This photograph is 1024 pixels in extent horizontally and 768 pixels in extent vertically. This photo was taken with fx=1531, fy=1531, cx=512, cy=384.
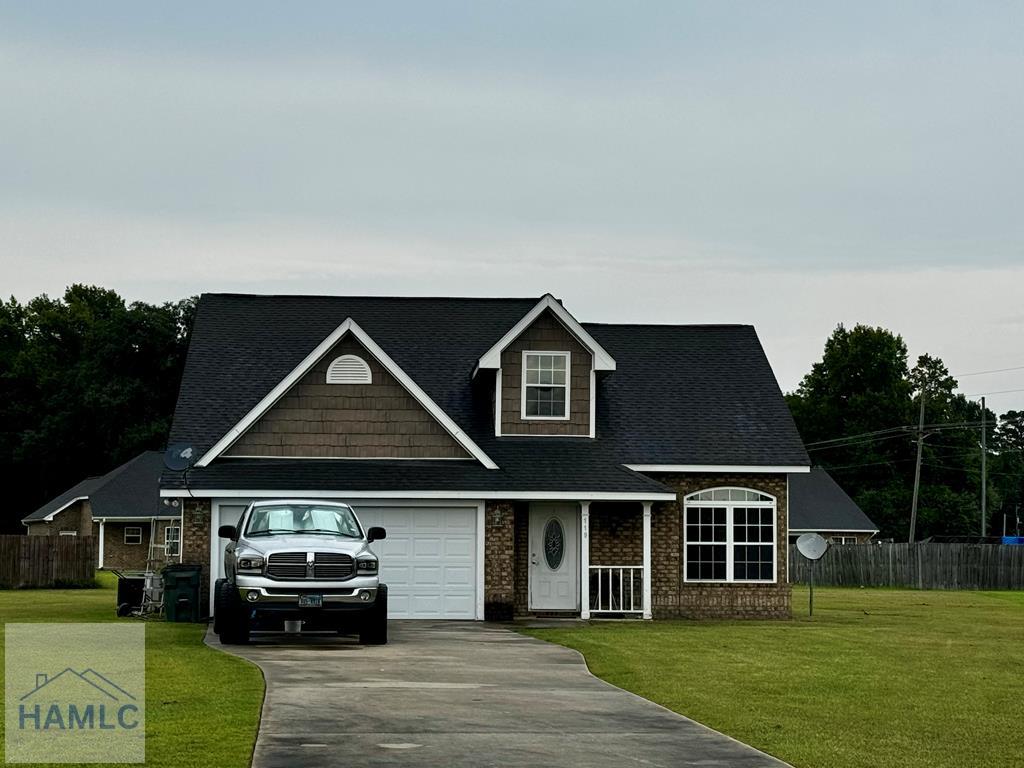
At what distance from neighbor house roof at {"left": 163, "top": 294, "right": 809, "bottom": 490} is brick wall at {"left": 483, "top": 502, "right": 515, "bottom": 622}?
2.11 feet

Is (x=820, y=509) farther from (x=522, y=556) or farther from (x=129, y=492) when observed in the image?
(x=522, y=556)

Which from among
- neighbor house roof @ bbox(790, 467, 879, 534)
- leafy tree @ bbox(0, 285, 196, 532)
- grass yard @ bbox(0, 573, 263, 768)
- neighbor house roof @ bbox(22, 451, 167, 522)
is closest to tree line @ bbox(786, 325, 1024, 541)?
neighbor house roof @ bbox(790, 467, 879, 534)

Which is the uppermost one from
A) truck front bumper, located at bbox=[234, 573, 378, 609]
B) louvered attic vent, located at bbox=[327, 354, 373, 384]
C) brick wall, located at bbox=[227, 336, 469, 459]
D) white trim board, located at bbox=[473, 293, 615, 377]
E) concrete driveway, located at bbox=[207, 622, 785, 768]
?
white trim board, located at bbox=[473, 293, 615, 377]

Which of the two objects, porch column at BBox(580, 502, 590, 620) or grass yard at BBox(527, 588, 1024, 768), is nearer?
grass yard at BBox(527, 588, 1024, 768)

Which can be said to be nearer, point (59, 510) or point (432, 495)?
point (432, 495)

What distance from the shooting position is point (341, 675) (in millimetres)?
16641

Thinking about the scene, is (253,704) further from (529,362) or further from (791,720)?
(529,362)

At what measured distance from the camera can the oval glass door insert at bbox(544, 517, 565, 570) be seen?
3038 centimetres

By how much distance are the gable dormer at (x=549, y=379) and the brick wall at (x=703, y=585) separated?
214cm

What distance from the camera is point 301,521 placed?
72.8 feet

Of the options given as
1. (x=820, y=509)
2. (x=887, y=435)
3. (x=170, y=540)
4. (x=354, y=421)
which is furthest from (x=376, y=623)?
(x=887, y=435)

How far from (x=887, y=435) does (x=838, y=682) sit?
76.2 metres

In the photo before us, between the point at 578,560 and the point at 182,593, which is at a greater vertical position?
the point at 578,560

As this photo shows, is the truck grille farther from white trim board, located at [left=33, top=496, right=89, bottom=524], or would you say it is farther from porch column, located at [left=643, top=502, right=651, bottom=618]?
white trim board, located at [left=33, top=496, right=89, bottom=524]
